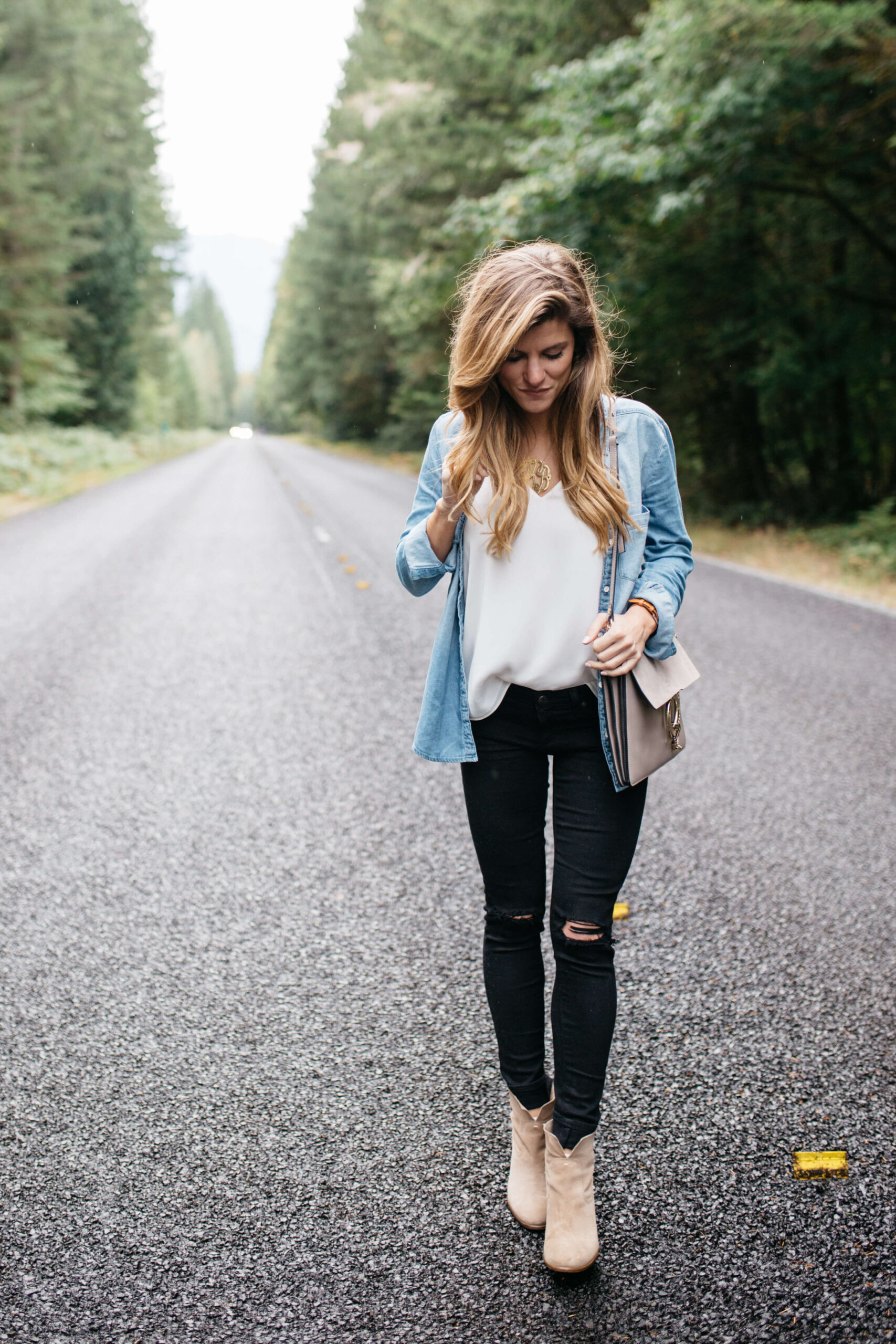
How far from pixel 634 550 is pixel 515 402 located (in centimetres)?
41

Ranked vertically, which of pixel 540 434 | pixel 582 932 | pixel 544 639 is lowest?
pixel 582 932

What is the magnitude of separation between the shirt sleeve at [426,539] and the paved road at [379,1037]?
4.51 ft

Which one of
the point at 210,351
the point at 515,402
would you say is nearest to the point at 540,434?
the point at 515,402

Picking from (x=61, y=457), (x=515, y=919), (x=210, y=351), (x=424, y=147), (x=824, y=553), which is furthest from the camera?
(x=210, y=351)

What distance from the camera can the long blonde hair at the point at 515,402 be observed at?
5.86 feet

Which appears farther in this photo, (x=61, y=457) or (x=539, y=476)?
(x=61, y=457)

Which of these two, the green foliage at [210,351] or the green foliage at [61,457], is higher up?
the green foliage at [210,351]

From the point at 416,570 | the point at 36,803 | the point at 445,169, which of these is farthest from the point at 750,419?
the point at 416,570

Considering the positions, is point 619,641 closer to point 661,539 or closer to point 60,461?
point 661,539

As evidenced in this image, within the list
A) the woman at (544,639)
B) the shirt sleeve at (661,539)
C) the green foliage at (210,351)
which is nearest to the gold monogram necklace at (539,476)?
the woman at (544,639)

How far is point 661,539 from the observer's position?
6.70 ft

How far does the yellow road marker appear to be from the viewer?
2.13 meters

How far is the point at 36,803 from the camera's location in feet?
14.0

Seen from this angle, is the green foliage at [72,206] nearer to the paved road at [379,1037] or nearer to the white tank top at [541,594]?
the paved road at [379,1037]
